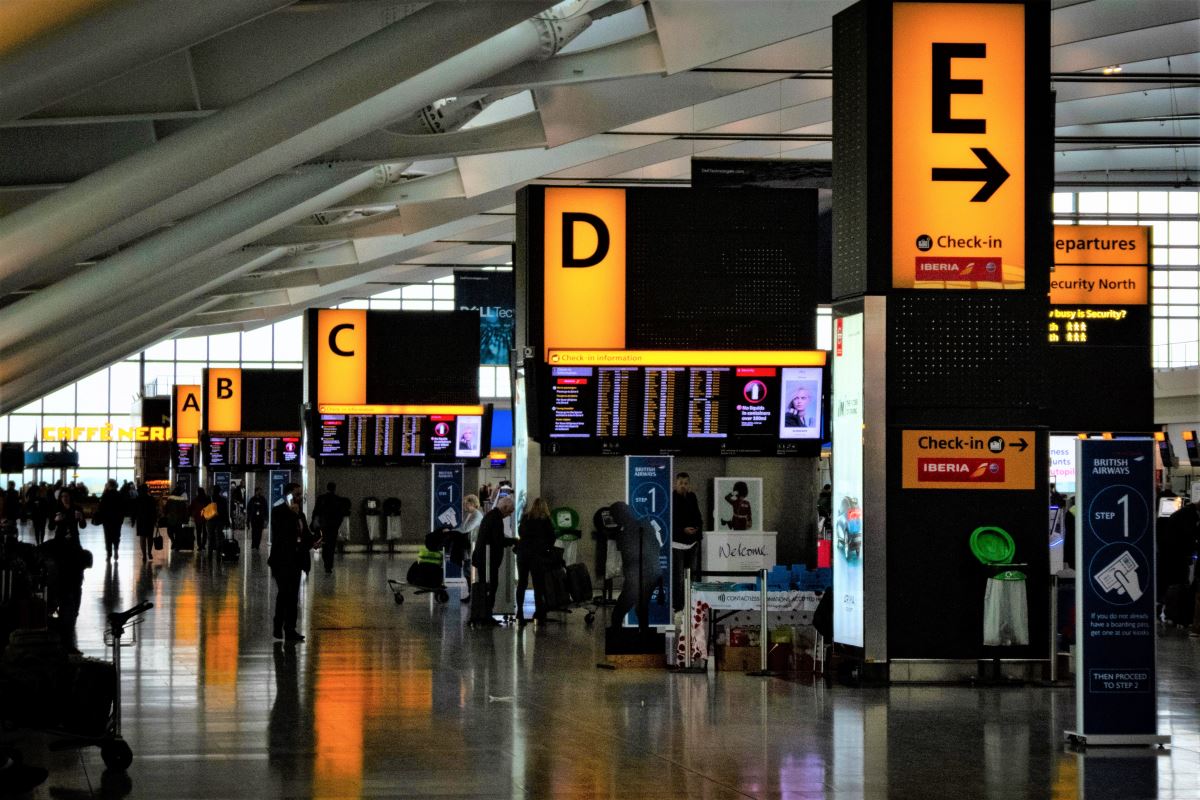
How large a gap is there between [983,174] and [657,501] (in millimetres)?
5920

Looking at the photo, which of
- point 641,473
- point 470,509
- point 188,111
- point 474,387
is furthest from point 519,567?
point 474,387

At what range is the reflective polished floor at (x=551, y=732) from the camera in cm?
852

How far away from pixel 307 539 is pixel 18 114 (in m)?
8.50

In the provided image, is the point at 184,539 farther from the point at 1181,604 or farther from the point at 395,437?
the point at 1181,604

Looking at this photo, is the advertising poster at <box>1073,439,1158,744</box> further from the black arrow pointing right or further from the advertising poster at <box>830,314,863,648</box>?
the black arrow pointing right

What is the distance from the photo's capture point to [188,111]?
14.8 metres

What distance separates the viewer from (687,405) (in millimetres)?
18766

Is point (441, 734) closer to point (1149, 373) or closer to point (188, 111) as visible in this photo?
Result: point (188, 111)

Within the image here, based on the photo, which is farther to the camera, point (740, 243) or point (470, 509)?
point (470, 509)

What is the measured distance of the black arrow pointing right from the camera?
43.6 feet

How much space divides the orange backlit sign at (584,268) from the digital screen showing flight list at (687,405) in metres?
0.80

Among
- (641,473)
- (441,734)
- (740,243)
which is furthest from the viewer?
(740,243)

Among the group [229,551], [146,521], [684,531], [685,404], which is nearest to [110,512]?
[146,521]

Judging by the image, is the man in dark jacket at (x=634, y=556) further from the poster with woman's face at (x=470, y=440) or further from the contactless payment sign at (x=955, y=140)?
the poster with woman's face at (x=470, y=440)
